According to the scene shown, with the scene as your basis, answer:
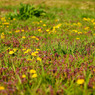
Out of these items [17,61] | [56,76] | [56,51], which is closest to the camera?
[56,76]

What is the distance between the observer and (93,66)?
231cm

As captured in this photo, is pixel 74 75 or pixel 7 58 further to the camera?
pixel 7 58

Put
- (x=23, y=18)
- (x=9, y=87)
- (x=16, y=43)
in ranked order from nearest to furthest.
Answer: (x=9, y=87), (x=16, y=43), (x=23, y=18)

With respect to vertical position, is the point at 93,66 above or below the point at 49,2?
below

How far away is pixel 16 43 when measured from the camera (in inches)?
137

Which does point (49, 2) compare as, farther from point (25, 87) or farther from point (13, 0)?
point (25, 87)

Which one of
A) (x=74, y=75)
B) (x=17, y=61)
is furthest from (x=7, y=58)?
(x=74, y=75)

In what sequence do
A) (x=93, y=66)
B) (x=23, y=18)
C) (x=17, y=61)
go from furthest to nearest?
(x=23, y=18), (x=17, y=61), (x=93, y=66)

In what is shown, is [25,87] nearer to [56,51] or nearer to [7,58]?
[7,58]

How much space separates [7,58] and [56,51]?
1013mm

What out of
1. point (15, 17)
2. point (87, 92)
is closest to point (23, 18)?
point (15, 17)

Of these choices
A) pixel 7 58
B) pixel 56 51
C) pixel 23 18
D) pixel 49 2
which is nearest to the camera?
pixel 7 58

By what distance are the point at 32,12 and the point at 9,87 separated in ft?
16.1

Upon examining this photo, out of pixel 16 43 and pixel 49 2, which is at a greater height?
pixel 49 2
